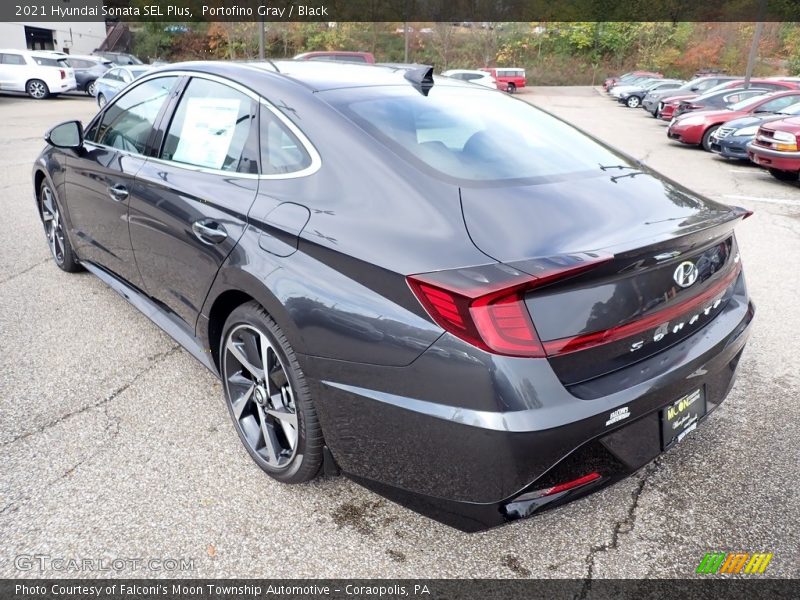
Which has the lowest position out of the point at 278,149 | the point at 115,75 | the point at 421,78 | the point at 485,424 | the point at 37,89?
the point at 485,424

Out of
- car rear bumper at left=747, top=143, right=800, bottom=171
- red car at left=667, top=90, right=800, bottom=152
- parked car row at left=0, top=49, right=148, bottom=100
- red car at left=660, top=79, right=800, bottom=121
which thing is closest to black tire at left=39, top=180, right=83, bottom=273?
car rear bumper at left=747, top=143, right=800, bottom=171

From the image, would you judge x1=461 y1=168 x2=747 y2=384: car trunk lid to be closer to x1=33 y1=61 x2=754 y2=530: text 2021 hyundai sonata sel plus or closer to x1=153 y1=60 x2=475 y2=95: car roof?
x1=33 y1=61 x2=754 y2=530: text 2021 hyundai sonata sel plus

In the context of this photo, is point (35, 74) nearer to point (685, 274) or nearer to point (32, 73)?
point (32, 73)

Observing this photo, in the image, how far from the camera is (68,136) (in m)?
3.79

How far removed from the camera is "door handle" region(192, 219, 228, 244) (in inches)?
96.2

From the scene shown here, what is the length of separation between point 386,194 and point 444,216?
24 centimetres

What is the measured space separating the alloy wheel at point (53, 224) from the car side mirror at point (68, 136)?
2.57 ft

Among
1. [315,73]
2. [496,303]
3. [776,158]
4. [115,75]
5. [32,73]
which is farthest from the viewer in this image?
[32,73]

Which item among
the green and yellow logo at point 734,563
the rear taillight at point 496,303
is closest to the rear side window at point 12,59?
the rear taillight at point 496,303

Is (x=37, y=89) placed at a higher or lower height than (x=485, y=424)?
higher

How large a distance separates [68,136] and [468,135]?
269cm

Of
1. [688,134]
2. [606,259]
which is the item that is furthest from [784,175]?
[606,259]

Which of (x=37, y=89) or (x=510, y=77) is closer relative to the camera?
(x=37, y=89)

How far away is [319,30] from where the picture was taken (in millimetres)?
53000
